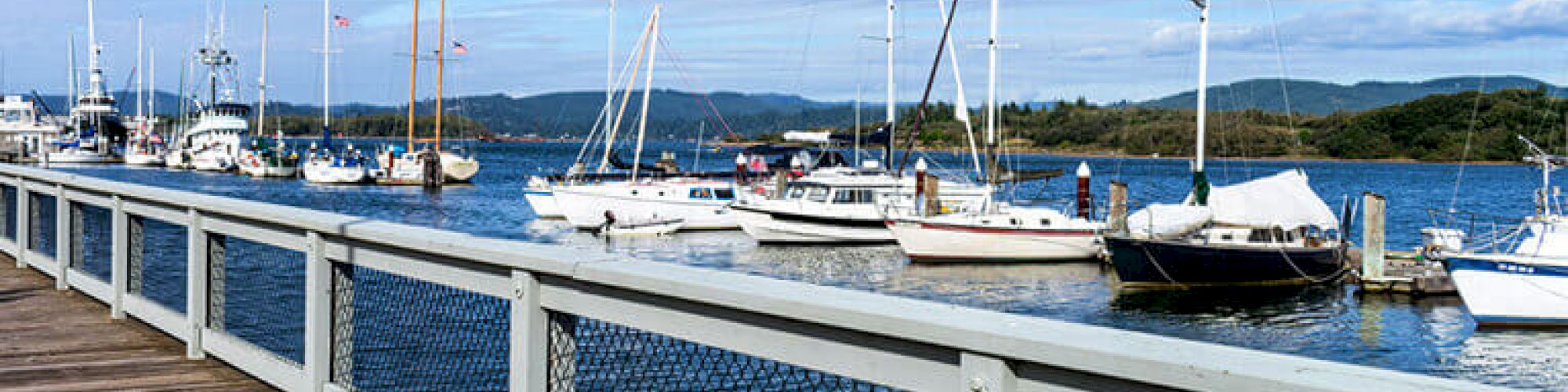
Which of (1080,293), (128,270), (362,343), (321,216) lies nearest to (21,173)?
(128,270)

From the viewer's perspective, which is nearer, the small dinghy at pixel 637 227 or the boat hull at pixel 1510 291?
the boat hull at pixel 1510 291

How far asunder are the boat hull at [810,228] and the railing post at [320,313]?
34602 millimetres

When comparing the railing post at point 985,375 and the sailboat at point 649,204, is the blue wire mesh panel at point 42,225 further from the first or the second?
the sailboat at point 649,204

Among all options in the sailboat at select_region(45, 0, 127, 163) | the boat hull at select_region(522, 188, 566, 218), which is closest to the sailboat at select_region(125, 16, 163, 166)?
the sailboat at select_region(45, 0, 127, 163)

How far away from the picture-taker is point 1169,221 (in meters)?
31.5

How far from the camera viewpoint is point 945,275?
34125 millimetres

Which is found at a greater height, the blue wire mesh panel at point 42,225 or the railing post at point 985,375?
the railing post at point 985,375

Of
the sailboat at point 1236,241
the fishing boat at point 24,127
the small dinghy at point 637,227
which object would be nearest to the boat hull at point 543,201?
the small dinghy at point 637,227

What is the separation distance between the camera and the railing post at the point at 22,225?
37.8 feet

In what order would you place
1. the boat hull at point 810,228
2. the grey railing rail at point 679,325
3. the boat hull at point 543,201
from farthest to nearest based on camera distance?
the boat hull at point 543,201
the boat hull at point 810,228
the grey railing rail at point 679,325

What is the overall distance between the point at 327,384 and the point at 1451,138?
18096 cm

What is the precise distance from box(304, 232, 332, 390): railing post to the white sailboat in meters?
30.3

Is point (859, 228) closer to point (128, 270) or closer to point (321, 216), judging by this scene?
point (128, 270)

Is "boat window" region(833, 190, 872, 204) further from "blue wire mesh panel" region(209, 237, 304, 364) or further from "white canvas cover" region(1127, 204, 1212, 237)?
"blue wire mesh panel" region(209, 237, 304, 364)
